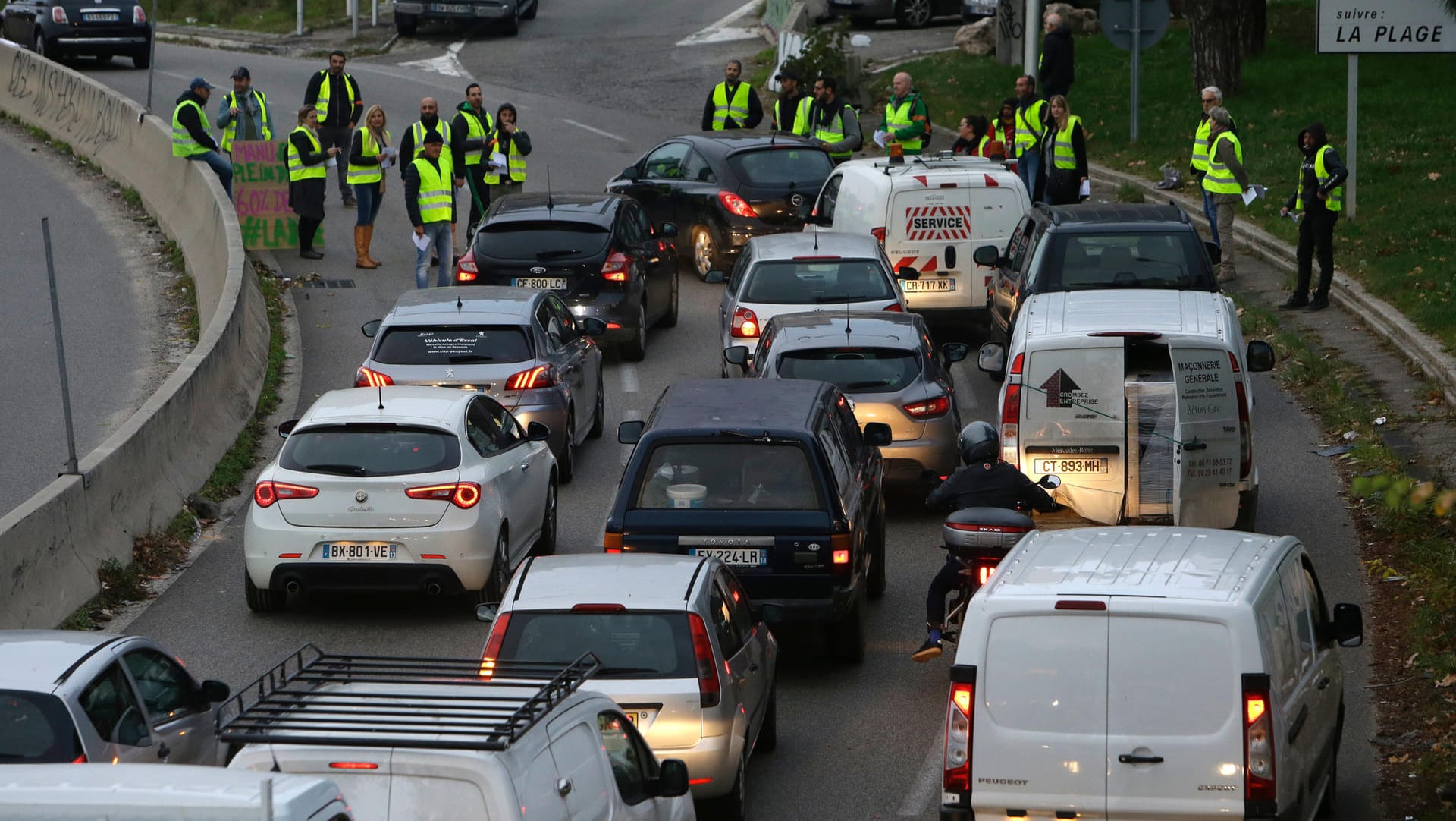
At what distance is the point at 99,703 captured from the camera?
27.3 ft

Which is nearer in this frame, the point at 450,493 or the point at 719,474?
the point at 719,474

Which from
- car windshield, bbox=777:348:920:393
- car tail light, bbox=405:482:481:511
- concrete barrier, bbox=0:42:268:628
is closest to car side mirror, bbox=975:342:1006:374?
car windshield, bbox=777:348:920:393

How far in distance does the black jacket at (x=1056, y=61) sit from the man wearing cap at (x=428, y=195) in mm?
10392

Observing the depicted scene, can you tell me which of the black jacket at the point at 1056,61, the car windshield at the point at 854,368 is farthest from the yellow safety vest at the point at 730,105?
the car windshield at the point at 854,368

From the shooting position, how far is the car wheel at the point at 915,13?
42406 mm

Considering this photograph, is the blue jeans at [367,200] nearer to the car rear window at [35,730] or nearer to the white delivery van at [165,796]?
the car rear window at [35,730]

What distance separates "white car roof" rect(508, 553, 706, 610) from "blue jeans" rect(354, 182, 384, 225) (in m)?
14.5

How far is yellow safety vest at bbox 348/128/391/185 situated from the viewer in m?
23.7

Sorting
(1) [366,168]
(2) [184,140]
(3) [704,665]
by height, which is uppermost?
(2) [184,140]

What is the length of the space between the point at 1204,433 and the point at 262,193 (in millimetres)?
15019

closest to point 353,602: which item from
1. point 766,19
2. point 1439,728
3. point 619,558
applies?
point 619,558

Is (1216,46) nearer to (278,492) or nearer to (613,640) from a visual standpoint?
(278,492)

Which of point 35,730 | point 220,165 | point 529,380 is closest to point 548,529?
point 529,380

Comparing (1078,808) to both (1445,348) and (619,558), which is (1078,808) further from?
(1445,348)
